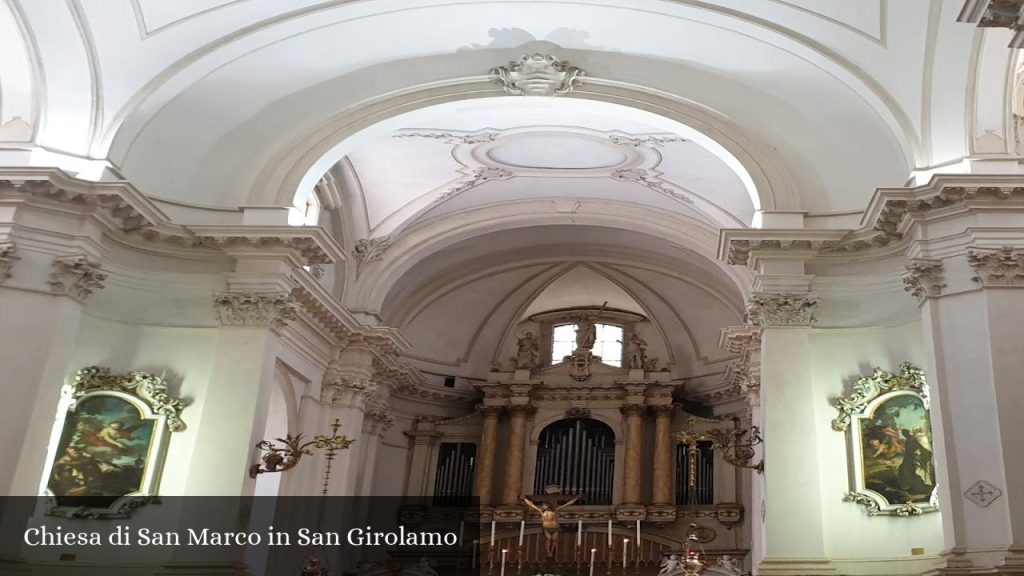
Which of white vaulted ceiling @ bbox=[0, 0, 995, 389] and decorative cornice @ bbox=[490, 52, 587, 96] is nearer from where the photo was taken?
white vaulted ceiling @ bbox=[0, 0, 995, 389]

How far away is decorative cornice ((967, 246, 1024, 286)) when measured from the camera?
1070cm

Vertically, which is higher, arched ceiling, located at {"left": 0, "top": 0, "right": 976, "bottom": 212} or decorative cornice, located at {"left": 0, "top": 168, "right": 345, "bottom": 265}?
arched ceiling, located at {"left": 0, "top": 0, "right": 976, "bottom": 212}

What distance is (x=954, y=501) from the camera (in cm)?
1011

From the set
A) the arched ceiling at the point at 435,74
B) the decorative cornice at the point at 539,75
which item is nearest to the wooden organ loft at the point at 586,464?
the arched ceiling at the point at 435,74

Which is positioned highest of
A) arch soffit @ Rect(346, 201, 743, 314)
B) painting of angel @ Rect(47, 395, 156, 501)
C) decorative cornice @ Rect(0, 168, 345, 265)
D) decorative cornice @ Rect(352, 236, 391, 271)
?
arch soffit @ Rect(346, 201, 743, 314)

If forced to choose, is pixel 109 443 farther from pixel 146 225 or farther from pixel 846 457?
pixel 846 457

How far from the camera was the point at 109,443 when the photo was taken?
12305 mm

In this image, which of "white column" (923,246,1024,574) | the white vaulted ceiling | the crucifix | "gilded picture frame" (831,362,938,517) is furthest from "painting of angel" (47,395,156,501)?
"white column" (923,246,1024,574)

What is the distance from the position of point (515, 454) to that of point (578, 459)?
131 cm

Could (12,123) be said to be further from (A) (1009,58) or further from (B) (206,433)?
(A) (1009,58)

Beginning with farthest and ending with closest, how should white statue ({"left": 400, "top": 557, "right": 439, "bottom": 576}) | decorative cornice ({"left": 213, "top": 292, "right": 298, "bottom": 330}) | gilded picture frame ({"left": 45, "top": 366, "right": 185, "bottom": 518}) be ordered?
white statue ({"left": 400, "top": 557, "right": 439, "bottom": 576}) → decorative cornice ({"left": 213, "top": 292, "right": 298, "bottom": 330}) → gilded picture frame ({"left": 45, "top": 366, "right": 185, "bottom": 518})

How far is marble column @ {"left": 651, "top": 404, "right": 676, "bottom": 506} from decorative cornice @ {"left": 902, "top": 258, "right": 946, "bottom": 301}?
9.46 metres

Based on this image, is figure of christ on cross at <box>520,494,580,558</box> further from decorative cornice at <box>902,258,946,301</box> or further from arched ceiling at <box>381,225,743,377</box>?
decorative cornice at <box>902,258,946,301</box>

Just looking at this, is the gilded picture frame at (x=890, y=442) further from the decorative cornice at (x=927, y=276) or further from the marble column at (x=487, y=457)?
the marble column at (x=487, y=457)
